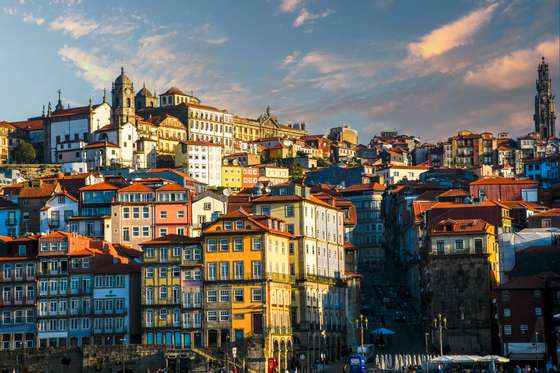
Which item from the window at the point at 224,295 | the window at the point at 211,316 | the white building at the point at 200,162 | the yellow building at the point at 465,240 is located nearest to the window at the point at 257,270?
the window at the point at 224,295

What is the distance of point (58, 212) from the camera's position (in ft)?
449

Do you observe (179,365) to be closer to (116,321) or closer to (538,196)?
(116,321)

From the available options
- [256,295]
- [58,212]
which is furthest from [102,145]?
[256,295]

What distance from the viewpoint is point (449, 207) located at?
4948 inches

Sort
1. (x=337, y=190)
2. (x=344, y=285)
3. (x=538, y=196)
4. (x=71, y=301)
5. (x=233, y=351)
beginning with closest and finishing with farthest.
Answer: (x=233, y=351), (x=71, y=301), (x=344, y=285), (x=538, y=196), (x=337, y=190)

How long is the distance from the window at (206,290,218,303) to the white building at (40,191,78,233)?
35.5 m

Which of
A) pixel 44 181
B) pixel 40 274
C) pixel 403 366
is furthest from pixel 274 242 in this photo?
pixel 44 181

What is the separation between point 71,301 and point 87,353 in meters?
9.09

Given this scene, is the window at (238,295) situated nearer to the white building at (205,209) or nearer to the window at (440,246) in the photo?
the window at (440,246)

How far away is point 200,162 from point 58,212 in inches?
2481

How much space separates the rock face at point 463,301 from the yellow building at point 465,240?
0.64 meters

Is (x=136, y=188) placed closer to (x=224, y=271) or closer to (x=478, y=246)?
(x=224, y=271)

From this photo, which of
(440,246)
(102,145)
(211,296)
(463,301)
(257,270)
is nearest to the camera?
(257,270)

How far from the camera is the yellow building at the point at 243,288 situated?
104 metres
